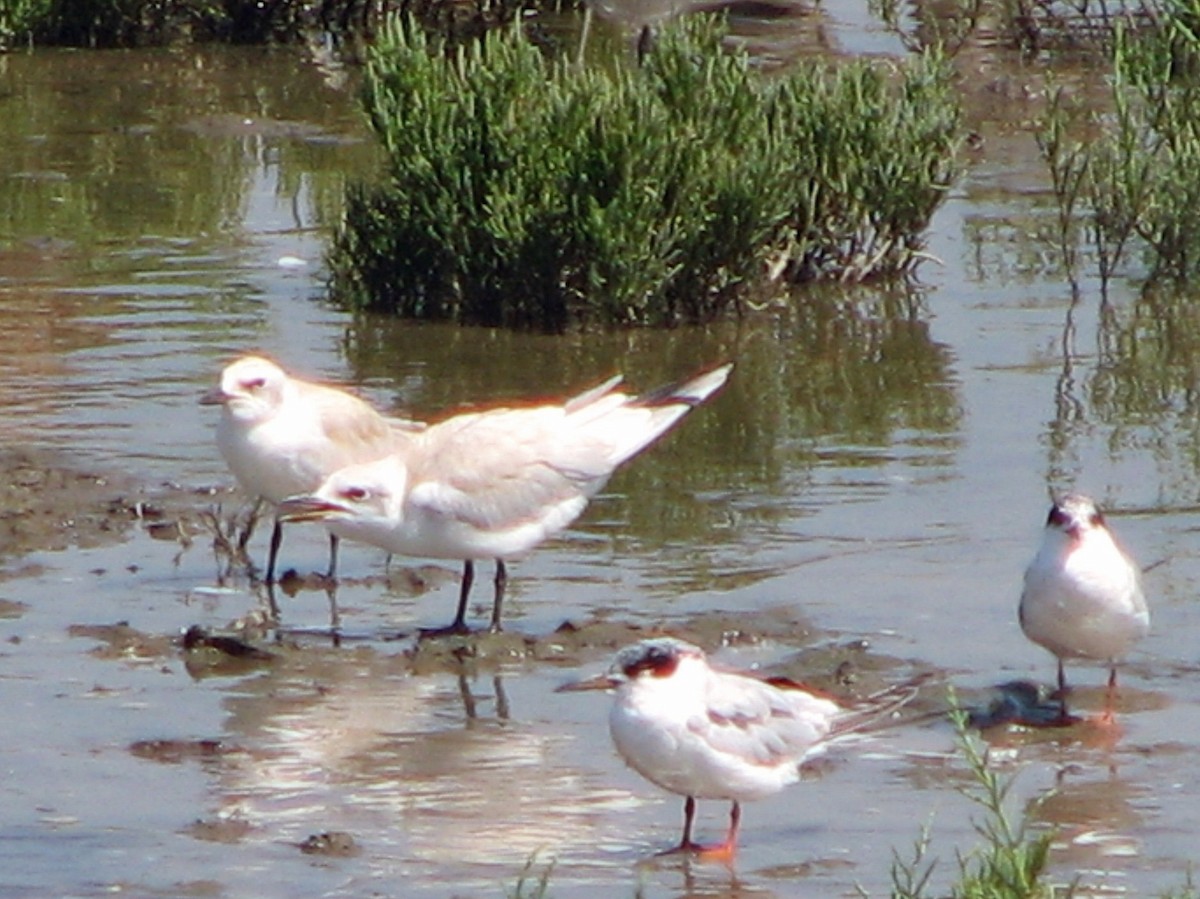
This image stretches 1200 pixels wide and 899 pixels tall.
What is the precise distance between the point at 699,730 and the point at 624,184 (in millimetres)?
6498

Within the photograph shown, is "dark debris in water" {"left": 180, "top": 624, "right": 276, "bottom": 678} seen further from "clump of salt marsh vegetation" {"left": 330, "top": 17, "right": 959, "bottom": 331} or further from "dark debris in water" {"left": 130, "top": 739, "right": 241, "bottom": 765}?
"clump of salt marsh vegetation" {"left": 330, "top": 17, "right": 959, "bottom": 331}

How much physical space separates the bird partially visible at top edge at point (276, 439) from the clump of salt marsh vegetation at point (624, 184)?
A: 11.6 ft

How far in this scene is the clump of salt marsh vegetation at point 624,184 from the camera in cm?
1298

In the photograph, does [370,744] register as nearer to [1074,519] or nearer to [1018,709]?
[1018,709]

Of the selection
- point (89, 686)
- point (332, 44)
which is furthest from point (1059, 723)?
point (332, 44)

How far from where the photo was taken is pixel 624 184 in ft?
42.1

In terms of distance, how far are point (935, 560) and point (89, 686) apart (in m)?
3.19

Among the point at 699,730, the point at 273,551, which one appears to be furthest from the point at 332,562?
the point at 699,730

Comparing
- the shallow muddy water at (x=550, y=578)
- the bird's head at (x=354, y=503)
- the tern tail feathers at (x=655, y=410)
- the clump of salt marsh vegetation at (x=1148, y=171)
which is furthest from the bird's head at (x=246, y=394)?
the clump of salt marsh vegetation at (x=1148, y=171)

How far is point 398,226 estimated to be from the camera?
13445 millimetres

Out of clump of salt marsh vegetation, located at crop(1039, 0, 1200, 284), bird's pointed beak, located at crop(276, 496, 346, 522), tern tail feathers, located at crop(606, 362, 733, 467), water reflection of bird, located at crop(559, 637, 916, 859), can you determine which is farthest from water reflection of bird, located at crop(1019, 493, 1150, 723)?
clump of salt marsh vegetation, located at crop(1039, 0, 1200, 284)

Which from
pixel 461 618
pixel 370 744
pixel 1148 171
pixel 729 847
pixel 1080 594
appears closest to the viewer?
pixel 729 847

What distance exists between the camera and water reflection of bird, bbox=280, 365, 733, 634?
28.0ft

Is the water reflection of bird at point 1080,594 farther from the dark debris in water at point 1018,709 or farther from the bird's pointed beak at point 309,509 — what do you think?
the bird's pointed beak at point 309,509
